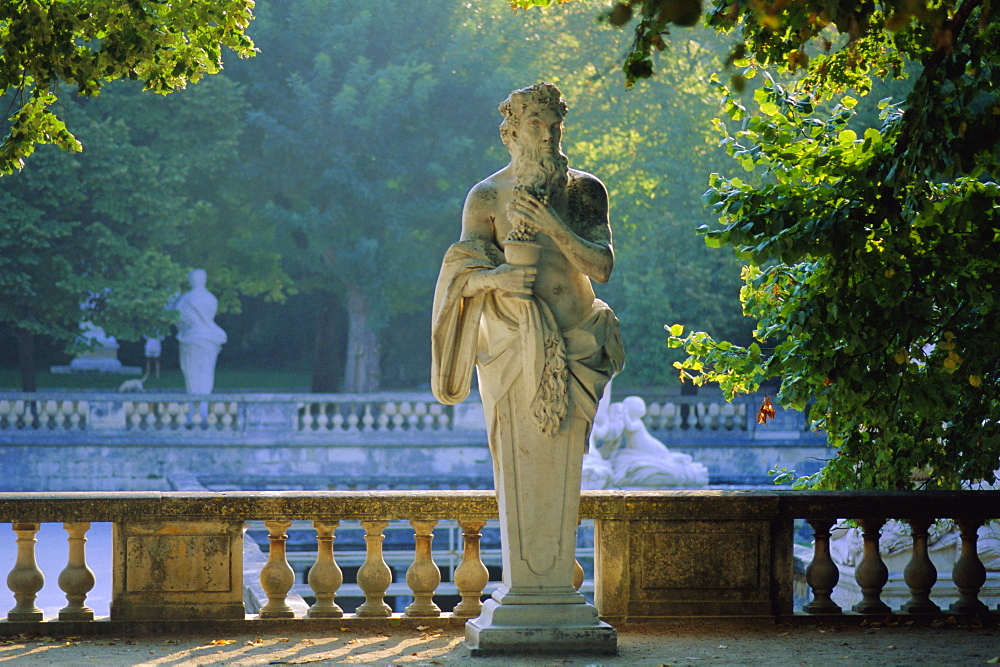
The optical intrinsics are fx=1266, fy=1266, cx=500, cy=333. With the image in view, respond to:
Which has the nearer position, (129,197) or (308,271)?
(129,197)

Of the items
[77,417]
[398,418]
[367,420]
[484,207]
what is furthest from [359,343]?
[484,207]

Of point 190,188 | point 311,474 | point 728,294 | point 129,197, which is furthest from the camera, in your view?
point 190,188

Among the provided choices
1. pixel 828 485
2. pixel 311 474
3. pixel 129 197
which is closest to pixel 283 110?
pixel 129 197

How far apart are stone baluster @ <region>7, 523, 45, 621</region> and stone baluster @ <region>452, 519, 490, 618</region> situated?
6.36 feet

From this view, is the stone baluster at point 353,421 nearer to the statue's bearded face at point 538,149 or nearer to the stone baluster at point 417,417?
the stone baluster at point 417,417

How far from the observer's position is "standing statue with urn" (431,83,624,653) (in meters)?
5.24

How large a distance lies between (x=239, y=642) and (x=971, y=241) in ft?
12.4

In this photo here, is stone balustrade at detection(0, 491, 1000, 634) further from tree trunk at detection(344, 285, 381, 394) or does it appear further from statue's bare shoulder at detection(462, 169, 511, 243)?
tree trunk at detection(344, 285, 381, 394)

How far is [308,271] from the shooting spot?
3175cm

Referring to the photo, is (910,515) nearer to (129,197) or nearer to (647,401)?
(647,401)

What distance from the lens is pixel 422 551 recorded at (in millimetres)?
6027

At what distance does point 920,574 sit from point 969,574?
24 centimetres

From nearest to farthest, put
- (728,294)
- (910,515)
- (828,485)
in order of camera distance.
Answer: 1. (910,515)
2. (828,485)
3. (728,294)

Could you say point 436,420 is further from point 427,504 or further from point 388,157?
point 427,504
